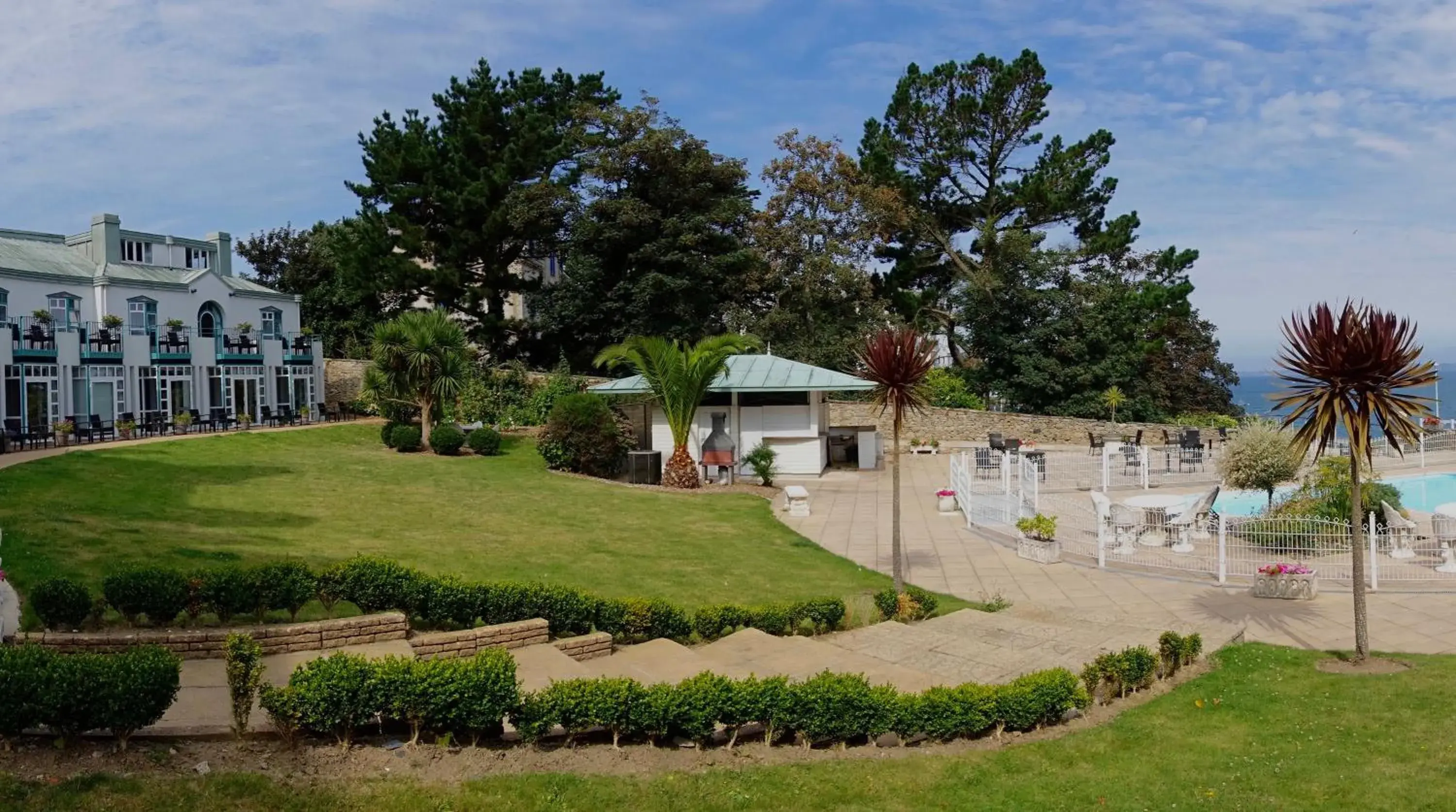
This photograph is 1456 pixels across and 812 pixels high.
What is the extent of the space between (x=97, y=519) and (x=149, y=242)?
90.7ft

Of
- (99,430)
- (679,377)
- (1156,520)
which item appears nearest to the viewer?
(1156,520)

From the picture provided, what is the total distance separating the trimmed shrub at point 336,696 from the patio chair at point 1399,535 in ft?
42.3

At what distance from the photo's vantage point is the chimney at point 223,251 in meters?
38.8

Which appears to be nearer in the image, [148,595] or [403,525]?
[148,595]

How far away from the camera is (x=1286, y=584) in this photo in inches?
463

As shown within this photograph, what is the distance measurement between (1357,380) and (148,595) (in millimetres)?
11169

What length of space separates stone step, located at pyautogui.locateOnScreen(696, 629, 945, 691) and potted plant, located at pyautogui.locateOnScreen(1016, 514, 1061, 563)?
617 cm

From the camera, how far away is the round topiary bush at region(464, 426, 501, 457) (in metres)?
27.3

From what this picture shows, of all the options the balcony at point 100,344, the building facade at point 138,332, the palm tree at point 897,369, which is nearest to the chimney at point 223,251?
the building facade at point 138,332

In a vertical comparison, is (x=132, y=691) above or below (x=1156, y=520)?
above

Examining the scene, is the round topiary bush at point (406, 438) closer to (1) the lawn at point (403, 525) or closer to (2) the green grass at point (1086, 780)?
(1) the lawn at point (403, 525)

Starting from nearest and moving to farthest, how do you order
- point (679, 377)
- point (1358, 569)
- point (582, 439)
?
point (1358, 569) < point (679, 377) < point (582, 439)

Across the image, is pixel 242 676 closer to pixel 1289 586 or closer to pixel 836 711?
pixel 836 711

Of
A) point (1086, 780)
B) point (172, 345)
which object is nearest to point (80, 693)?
point (1086, 780)
